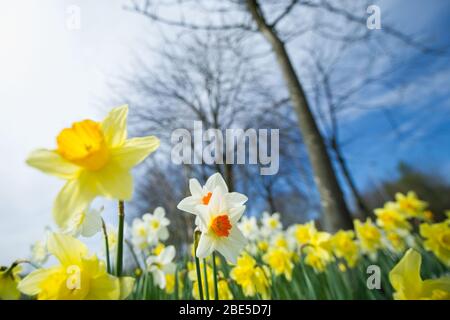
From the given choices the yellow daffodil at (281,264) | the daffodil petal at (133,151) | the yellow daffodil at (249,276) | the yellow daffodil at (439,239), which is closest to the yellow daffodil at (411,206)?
the yellow daffodil at (439,239)

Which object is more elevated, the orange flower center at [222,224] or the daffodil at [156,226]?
the orange flower center at [222,224]

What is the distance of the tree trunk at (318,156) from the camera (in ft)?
6.58

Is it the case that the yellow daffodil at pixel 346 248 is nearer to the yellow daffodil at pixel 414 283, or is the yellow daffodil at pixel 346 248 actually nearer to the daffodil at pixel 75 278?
the yellow daffodil at pixel 414 283

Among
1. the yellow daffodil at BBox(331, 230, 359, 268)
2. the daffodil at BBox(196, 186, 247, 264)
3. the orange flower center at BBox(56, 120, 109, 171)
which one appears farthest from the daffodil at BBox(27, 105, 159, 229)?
the yellow daffodil at BBox(331, 230, 359, 268)

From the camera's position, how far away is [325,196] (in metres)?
2.07

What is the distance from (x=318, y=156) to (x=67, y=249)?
81.3 inches

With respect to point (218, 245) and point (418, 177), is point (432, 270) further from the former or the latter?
point (418, 177)

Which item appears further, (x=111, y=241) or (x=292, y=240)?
(x=292, y=240)

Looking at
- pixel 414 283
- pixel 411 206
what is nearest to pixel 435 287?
pixel 414 283

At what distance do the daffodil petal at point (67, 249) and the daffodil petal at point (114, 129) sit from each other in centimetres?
11

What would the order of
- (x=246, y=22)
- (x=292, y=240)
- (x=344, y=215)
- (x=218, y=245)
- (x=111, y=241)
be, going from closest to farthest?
(x=218, y=245), (x=111, y=241), (x=292, y=240), (x=344, y=215), (x=246, y=22)

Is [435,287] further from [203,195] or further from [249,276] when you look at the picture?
[249,276]
